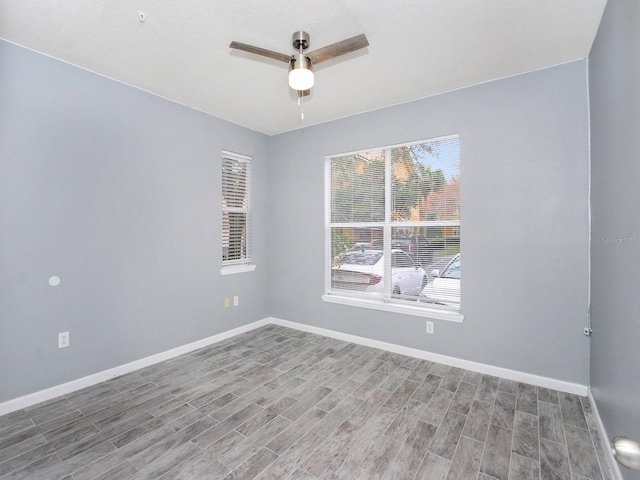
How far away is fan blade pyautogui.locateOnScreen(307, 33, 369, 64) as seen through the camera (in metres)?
1.79

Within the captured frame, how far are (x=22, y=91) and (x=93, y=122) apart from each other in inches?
18.3

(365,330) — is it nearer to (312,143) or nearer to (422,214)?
(422,214)

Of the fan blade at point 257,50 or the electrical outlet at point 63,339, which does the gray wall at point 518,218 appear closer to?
the fan blade at point 257,50

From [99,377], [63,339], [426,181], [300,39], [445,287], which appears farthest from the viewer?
[426,181]

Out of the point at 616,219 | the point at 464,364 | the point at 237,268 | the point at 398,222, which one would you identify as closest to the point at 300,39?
the point at 398,222

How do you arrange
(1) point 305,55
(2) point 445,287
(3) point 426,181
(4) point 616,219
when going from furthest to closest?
(3) point 426,181
(2) point 445,287
(1) point 305,55
(4) point 616,219

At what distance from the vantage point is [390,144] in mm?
3438

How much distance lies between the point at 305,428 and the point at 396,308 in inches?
65.7

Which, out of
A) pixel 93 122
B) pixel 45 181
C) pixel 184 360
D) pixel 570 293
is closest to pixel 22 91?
pixel 93 122

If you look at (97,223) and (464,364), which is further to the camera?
(464,364)

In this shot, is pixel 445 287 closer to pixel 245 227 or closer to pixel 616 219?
pixel 616 219

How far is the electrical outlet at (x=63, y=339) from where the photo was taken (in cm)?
249

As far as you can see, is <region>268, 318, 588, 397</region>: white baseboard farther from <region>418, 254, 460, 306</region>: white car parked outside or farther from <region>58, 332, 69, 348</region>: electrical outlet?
<region>58, 332, 69, 348</region>: electrical outlet

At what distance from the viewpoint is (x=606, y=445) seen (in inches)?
71.9
